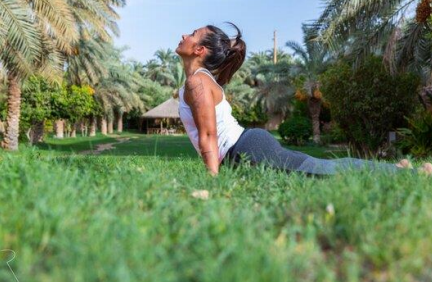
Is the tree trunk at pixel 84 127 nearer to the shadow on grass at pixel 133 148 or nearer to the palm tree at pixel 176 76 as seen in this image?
the palm tree at pixel 176 76

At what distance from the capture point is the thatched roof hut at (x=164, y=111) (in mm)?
62263

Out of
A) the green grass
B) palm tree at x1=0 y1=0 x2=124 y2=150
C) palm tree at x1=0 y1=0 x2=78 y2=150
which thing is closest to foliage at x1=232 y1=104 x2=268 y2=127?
palm tree at x1=0 y1=0 x2=124 y2=150

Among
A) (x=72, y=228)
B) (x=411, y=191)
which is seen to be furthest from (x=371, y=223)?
(x=72, y=228)

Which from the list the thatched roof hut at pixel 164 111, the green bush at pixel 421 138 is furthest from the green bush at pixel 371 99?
the thatched roof hut at pixel 164 111

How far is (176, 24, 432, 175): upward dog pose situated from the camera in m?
3.65

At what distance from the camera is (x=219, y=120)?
4004mm

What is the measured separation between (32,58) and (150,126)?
52.5m

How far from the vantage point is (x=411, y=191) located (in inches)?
95.5

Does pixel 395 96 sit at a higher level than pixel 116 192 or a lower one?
higher

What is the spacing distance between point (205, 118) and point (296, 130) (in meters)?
31.8

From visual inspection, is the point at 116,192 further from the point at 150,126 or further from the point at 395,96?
the point at 150,126

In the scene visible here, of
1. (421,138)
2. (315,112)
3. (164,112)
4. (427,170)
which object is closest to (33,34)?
(421,138)

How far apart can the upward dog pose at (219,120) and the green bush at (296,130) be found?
31.1 m

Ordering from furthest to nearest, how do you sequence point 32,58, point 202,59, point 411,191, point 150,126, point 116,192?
point 150,126, point 32,58, point 202,59, point 411,191, point 116,192
